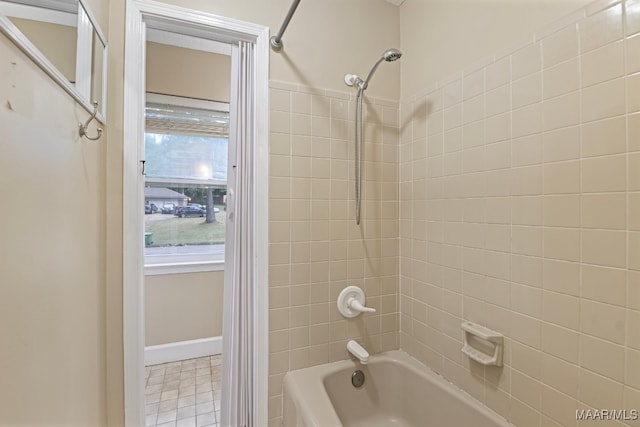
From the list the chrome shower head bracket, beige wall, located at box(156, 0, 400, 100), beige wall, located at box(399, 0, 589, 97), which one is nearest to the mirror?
beige wall, located at box(156, 0, 400, 100)

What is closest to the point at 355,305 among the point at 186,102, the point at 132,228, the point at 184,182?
the point at 132,228

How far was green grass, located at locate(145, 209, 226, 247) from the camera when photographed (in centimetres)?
253

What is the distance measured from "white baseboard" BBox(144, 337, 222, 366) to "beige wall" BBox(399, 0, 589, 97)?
8.30 feet

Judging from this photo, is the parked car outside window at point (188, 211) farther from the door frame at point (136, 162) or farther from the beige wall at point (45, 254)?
the beige wall at point (45, 254)

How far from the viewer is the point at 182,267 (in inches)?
95.8

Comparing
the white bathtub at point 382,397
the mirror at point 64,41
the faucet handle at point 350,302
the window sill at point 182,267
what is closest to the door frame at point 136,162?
the mirror at point 64,41

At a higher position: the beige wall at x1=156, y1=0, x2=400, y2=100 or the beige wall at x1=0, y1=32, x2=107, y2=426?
the beige wall at x1=156, y1=0, x2=400, y2=100

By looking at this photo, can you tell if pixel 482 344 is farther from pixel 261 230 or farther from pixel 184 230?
pixel 184 230

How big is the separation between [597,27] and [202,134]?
2.63 metres

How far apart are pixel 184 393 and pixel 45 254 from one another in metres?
1.81

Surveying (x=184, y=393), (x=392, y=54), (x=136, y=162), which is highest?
(x=392, y=54)

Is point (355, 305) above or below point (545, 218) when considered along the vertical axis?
below

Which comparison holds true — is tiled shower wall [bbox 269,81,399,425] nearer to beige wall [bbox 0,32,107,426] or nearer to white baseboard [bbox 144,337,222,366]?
beige wall [bbox 0,32,107,426]

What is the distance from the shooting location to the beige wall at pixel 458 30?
99 cm
